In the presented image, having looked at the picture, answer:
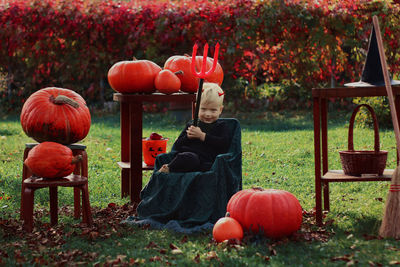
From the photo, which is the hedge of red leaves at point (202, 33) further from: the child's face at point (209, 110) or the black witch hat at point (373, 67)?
the black witch hat at point (373, 67)

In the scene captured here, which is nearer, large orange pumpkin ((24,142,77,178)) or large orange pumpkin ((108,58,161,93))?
large orange pumpkin ((24,142,77,178))

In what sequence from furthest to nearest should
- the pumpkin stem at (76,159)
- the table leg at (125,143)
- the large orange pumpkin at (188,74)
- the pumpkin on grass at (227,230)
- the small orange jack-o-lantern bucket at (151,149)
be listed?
the table leg at (125,143) → the small orange jack-o-lantern bucket at (151,149) → the large orange pumpkin at (188,74) → the pumpkin stem at (76,159) → the pumpkin on grass at (227,230)

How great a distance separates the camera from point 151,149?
18.3 feet

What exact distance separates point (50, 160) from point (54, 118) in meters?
0.41

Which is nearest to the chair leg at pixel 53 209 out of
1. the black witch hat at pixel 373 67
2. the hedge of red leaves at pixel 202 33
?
the black witch hat at pixel 373 67

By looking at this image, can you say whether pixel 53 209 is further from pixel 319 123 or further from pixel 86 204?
pixel 319 123

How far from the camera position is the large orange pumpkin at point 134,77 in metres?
5.20

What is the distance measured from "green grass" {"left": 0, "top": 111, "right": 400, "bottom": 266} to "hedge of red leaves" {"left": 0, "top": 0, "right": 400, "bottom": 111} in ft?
7.73

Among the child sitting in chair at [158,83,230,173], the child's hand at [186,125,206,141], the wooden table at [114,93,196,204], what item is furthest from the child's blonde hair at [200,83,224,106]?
the wooden table at [114,93,196,204]

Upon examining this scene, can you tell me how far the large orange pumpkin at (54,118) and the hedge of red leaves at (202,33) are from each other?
652 centimetres

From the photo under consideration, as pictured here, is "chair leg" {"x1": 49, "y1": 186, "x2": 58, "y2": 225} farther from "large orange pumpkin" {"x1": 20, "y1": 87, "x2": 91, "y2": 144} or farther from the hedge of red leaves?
the hedge of red leaves

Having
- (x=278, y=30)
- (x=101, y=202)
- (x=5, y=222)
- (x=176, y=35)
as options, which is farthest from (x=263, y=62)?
(x=5, y=222)

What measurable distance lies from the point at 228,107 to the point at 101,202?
8439 mm

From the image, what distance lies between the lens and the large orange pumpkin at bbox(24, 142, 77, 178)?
14.3 feet
